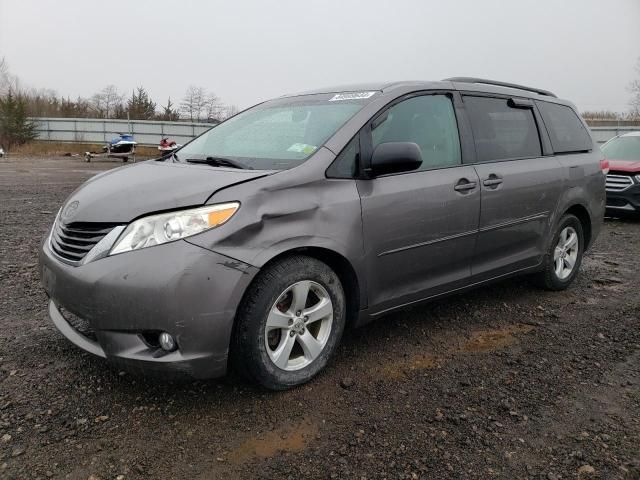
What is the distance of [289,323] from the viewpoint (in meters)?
2.58

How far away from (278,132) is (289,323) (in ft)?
4.33

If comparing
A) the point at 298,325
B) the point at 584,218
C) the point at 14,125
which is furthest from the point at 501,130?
the point at 14,125

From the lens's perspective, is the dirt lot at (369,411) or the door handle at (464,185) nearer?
the dirt lot at (369,411)

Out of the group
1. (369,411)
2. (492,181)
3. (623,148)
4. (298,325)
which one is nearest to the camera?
(369,411)

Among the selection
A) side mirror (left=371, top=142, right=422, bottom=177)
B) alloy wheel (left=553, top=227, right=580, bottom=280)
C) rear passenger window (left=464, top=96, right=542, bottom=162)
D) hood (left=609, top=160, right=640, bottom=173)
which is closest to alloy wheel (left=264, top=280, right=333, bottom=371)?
side mirror (left=371, top=142, right=422, bottom=177)

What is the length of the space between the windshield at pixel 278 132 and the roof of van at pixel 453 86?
0.13 m

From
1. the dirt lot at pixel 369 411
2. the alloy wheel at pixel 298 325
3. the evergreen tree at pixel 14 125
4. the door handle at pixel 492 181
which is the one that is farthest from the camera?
the evergreen tree at pixel 14 125

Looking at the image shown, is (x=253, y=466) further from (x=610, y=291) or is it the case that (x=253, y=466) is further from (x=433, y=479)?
(x=610, y=291)

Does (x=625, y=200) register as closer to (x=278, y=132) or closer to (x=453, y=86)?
(x=453, y=86)

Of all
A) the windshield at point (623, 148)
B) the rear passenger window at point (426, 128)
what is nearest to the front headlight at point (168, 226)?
the rear passenger window at point (426, 128)

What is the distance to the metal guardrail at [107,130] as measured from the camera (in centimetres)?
3011

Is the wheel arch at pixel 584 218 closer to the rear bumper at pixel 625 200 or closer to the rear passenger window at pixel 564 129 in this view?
the rear passenger window at pixel 564 129

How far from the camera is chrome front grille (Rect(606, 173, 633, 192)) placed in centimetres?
872

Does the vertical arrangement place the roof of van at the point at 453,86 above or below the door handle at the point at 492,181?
above
